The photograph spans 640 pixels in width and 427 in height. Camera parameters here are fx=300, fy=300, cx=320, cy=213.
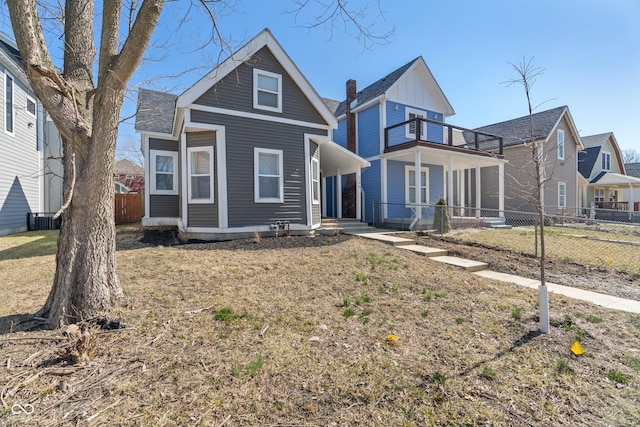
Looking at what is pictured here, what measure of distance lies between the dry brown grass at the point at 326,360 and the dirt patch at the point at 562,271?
5.36 ft

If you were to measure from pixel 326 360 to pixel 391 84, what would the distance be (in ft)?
46.0

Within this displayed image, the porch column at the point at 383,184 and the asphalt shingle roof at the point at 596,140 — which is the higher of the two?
the asphalt shingle roof at the point at 596,140

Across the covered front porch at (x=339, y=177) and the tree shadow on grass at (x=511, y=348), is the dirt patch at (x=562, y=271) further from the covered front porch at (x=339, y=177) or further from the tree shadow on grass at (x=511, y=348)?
the covered front porch at (x=339, y=177)

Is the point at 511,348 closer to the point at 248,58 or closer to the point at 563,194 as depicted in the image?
the point at 248,58

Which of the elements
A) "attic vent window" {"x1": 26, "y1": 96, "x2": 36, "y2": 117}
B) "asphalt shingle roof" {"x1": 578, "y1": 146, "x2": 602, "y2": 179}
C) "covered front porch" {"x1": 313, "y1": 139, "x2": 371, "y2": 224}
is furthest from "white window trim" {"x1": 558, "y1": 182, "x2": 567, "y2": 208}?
Answer: "attic vent window" {"x1": 26, "y1": 96, "x2": 36, "y2": 117}

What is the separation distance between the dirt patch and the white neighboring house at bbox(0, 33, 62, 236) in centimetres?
1333

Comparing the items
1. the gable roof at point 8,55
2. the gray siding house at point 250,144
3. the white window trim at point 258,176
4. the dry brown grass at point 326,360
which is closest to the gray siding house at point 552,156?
the gray siding house at point 250,144

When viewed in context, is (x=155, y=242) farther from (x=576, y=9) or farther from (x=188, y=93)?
(x=576, y=9)

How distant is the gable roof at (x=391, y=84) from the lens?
14.4 metres

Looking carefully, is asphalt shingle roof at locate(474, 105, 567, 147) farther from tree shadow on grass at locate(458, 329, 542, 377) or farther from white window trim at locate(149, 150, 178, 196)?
white window trim at locate(149, 150, 178, 196)

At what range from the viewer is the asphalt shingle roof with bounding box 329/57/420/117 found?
14.4 meters

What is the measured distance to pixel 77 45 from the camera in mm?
3744

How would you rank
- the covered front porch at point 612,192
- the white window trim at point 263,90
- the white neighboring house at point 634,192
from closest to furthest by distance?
the white window trim at point 263,90 → the covered front porch at point 612,192 → the white neighboring house at point 634,192

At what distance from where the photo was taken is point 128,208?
51.1 feet
